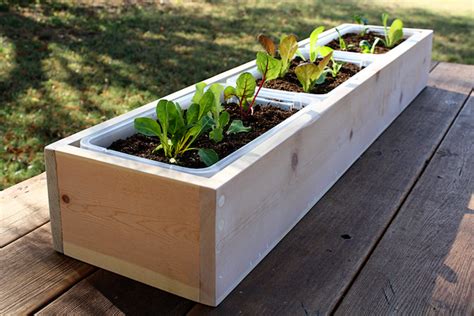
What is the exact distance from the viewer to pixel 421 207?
1.68 meters

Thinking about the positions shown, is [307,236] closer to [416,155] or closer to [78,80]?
[416,155]

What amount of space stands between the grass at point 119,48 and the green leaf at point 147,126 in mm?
1160

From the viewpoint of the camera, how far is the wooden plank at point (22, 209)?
153 centimetres

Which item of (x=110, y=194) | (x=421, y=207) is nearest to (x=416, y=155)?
(x=421, y=207)

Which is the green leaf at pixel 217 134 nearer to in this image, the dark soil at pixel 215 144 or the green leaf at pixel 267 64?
the dark soil at pixel 215 144

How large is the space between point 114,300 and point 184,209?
0.84ft

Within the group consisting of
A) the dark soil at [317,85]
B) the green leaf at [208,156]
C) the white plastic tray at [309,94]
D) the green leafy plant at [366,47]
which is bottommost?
the green leaf at [208,156]

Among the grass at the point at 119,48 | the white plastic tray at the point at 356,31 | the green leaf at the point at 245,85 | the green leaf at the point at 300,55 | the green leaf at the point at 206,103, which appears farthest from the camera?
the grass at the point at 119,48

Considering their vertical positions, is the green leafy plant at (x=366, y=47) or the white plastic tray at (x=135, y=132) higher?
the green leafy plant at (x=366, y=47)

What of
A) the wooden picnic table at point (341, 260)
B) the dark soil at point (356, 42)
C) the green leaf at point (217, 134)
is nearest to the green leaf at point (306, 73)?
the wooden picnic table at point (341, 260)

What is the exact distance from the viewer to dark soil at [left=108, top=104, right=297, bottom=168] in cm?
142

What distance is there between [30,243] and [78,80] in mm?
2192

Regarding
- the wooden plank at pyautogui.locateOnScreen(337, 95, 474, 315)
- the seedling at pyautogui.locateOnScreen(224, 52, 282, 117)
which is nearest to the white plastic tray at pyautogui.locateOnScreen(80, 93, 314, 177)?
the seedling at pyautogui.locateOnScreen(224, 52, 282, 117)

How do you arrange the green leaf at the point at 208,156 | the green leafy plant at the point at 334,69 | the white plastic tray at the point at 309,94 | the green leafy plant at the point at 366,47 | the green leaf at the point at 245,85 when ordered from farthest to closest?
the green leafy plant at the point at 366,47
the green leafy plant at the point at 334,69
the white plastic tray at the point at 309,94
the green leaf at the point at 245,85
the green leaf at the point at 208,156
